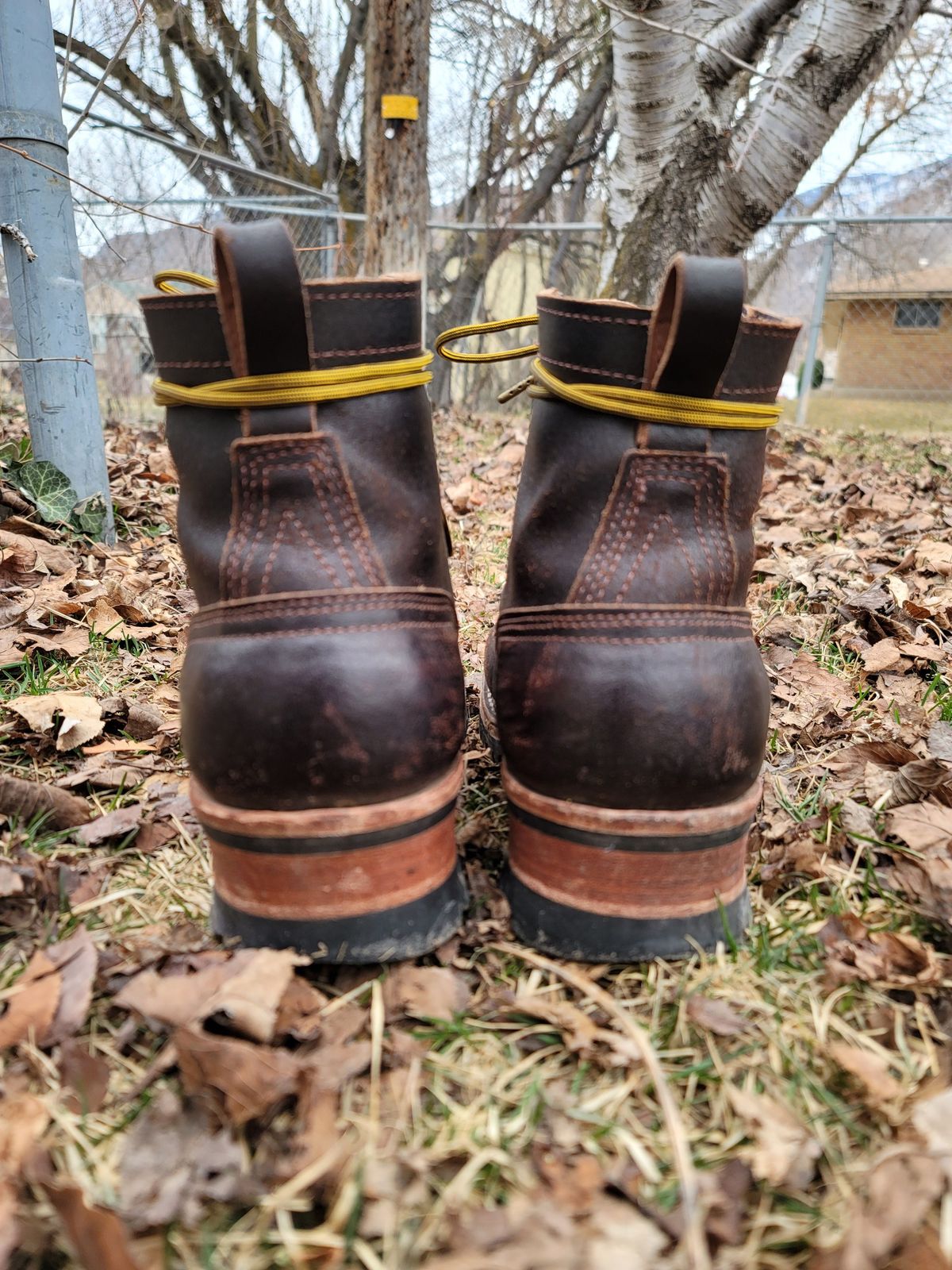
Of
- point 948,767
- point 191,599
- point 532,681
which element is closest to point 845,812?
point 948,767

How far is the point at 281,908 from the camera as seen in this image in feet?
3.40

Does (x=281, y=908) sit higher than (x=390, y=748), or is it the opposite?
(x=390, y=748)

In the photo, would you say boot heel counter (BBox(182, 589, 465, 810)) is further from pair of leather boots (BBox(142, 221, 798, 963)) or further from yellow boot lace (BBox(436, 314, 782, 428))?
yellow boot lace (BBox(436, 314, 782, 428))

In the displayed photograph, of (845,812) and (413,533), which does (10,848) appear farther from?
(845,812)

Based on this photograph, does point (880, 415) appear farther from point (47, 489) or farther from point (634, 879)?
point (634, 879)

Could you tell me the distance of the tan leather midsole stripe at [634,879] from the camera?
3.51 ft

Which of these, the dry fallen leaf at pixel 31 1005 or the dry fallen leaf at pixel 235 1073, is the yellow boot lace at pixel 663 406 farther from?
the dry fallen leaf at pixel 31 1005

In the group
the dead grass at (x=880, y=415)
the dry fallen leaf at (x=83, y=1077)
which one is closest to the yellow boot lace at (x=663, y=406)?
the dry fallen leaf at (x=83, y=1077)

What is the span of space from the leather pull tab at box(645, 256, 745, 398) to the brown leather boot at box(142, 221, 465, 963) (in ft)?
1.02

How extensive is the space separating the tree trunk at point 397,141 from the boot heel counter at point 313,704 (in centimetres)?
444

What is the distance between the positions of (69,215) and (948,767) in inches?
99.3

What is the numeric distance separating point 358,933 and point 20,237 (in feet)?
7.08

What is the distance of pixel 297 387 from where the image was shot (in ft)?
3.48

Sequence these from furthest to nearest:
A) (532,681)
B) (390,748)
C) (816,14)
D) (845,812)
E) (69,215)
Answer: (816,14)
(69,215)
(845,812)
(532,681)
(390,748)
